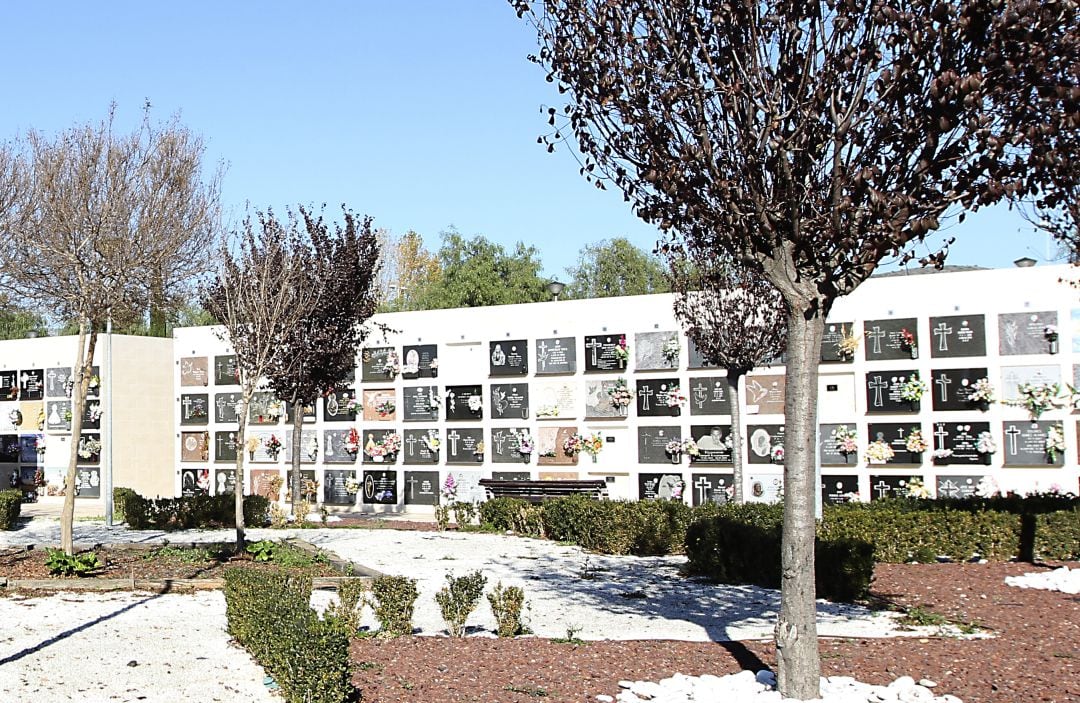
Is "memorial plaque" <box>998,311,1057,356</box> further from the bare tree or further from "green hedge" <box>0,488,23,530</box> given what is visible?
"green hedge" <box>0,488,23,530</box>

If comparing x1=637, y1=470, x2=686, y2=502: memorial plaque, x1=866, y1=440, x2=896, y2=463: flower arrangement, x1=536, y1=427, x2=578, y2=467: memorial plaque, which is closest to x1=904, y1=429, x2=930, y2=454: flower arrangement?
x1=866, y1=440, x2=896, y2=463: flower arrangement

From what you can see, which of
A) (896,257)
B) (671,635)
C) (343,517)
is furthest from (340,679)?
(343,517)

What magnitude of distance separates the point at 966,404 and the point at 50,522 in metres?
16.4

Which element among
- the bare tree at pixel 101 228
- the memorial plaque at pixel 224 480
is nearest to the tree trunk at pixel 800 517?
the bare tree at pixel 101 228

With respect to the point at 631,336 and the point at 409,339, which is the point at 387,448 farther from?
the point at 631,336

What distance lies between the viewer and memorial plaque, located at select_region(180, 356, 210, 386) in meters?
23.6

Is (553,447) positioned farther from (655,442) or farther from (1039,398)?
(1039,398)

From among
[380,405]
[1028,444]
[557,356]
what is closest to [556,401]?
[557,356]

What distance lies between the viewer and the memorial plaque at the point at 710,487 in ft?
60.1

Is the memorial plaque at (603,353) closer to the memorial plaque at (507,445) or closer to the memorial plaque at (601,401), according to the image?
the memorial plaque at (601,401)

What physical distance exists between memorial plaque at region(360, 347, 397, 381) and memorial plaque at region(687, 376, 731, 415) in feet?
21.3

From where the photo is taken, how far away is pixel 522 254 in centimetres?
4150

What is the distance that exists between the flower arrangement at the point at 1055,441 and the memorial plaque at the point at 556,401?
816 cm

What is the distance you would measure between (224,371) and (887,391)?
1428 centimetres
